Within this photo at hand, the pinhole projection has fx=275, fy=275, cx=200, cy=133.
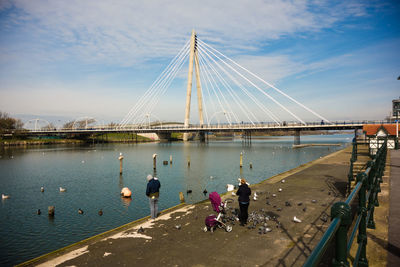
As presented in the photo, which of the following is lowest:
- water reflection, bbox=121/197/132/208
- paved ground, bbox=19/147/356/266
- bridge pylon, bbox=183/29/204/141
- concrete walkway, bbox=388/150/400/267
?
water reflection, bbox=121/197/132/208

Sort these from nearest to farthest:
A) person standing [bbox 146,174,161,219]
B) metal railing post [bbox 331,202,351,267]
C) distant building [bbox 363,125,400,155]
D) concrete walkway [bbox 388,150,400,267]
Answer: metal railing post [bbox 331,202,351,267]
concrete walkway [bbox 388,150,400,267]
person standing [bbox 146,174,161,219]
distant building [bbox 363,125,400,155]

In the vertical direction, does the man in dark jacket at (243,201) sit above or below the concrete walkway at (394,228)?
below

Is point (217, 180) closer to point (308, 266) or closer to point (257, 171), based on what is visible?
point (257, 171)

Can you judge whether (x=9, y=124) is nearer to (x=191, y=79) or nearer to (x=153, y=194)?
(x=191, y=79)

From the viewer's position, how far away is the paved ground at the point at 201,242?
29.5ft

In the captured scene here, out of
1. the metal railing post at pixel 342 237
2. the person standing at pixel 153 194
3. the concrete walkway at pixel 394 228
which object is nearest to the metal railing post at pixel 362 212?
the concrete walkway at pixel 394 228

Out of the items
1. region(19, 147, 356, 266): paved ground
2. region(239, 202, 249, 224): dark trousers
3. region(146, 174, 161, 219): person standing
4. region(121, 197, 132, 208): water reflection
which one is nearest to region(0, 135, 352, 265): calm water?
region(121, 197, 132, 208): water reflection

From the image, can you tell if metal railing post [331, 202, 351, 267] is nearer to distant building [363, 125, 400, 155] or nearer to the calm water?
the calm water

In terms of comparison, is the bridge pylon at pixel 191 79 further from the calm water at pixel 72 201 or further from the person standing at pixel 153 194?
the person standing at pixel 153 194

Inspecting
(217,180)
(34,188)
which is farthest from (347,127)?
(34,188)

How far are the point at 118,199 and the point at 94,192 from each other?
4.59m

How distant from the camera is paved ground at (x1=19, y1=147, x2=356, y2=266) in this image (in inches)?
353

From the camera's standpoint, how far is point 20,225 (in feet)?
58.5

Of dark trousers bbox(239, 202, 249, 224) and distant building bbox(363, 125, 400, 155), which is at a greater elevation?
distant building bbox(363, 125, 400, 155)
